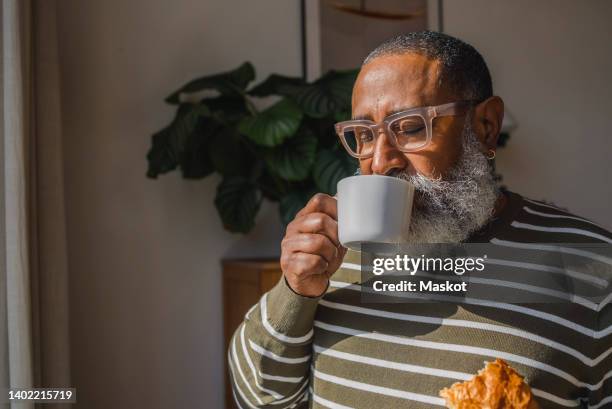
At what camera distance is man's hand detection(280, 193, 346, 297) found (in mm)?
672

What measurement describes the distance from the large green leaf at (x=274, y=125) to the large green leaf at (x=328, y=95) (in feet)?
0.13

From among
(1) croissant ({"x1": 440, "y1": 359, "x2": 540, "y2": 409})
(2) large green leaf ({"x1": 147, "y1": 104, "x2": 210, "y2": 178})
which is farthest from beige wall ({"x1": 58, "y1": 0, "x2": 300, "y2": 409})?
(1) croissant ({"x1": 440, "y1": 359, "x2": 540, "y2": 409})

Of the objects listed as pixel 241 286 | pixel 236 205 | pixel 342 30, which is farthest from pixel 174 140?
pixel 342 30

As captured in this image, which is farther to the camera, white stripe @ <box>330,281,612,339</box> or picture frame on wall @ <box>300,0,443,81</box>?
picture frame on wall @ <box>300,0,443,81</box>

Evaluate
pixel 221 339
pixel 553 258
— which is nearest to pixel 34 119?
pixel 221 339

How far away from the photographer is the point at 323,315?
32.0 inches

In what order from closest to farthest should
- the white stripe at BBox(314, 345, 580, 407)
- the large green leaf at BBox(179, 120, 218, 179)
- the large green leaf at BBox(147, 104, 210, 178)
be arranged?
the white stripe at BBox(314, 345, 580, 407) → the large green leaf at BBox(147, 104, 210, 178) → the large green leaf at BBox(179, 120, 218, 179)

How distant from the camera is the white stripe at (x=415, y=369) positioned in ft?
2.18

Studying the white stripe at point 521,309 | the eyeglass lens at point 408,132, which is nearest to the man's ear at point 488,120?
the eyeglass lens at point 408,132

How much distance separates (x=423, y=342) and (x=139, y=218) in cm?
156

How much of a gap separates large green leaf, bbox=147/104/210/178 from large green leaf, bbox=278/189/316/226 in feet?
1.23

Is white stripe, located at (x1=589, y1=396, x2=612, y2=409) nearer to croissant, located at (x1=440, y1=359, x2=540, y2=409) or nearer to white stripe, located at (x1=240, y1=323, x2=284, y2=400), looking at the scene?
croissant, located at (x1=440, y1=359, x2=540, y2=409)

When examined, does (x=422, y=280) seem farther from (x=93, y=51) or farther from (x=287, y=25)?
(x=287, y=25)

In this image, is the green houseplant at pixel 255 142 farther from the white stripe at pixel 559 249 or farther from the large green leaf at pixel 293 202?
the white stripe at pixel 559 249
